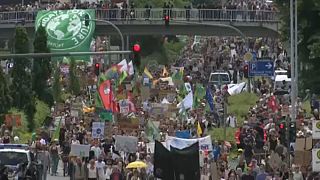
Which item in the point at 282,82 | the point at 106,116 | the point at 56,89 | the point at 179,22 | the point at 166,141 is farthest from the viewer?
the point at 179,22

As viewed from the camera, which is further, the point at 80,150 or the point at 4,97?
the point at 4,97

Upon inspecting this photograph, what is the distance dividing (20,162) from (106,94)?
42.9 feet

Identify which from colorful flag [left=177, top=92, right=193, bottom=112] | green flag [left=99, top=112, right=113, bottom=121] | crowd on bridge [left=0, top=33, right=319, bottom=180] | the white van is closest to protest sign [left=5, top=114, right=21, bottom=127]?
crowd on bridge [left=0, top=33, right=319, bottom=180]

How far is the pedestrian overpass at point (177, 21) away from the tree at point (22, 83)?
1992 cm

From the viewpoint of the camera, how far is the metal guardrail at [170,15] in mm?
77688

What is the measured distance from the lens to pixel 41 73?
195 ft

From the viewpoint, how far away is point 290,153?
3522cm

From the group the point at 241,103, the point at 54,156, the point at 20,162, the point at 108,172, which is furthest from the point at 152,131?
the point at 241,103

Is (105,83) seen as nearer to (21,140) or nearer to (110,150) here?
(21,140)

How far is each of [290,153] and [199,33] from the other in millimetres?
47449

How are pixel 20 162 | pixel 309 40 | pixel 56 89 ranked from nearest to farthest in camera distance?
1. pixel 20 162
2. pixel 309 40
3. pixel 56 89

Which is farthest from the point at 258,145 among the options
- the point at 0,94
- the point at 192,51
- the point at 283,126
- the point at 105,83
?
the point at 192,51

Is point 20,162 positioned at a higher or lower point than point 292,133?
lower

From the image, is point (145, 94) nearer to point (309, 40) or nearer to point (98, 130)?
point (309, 40)
